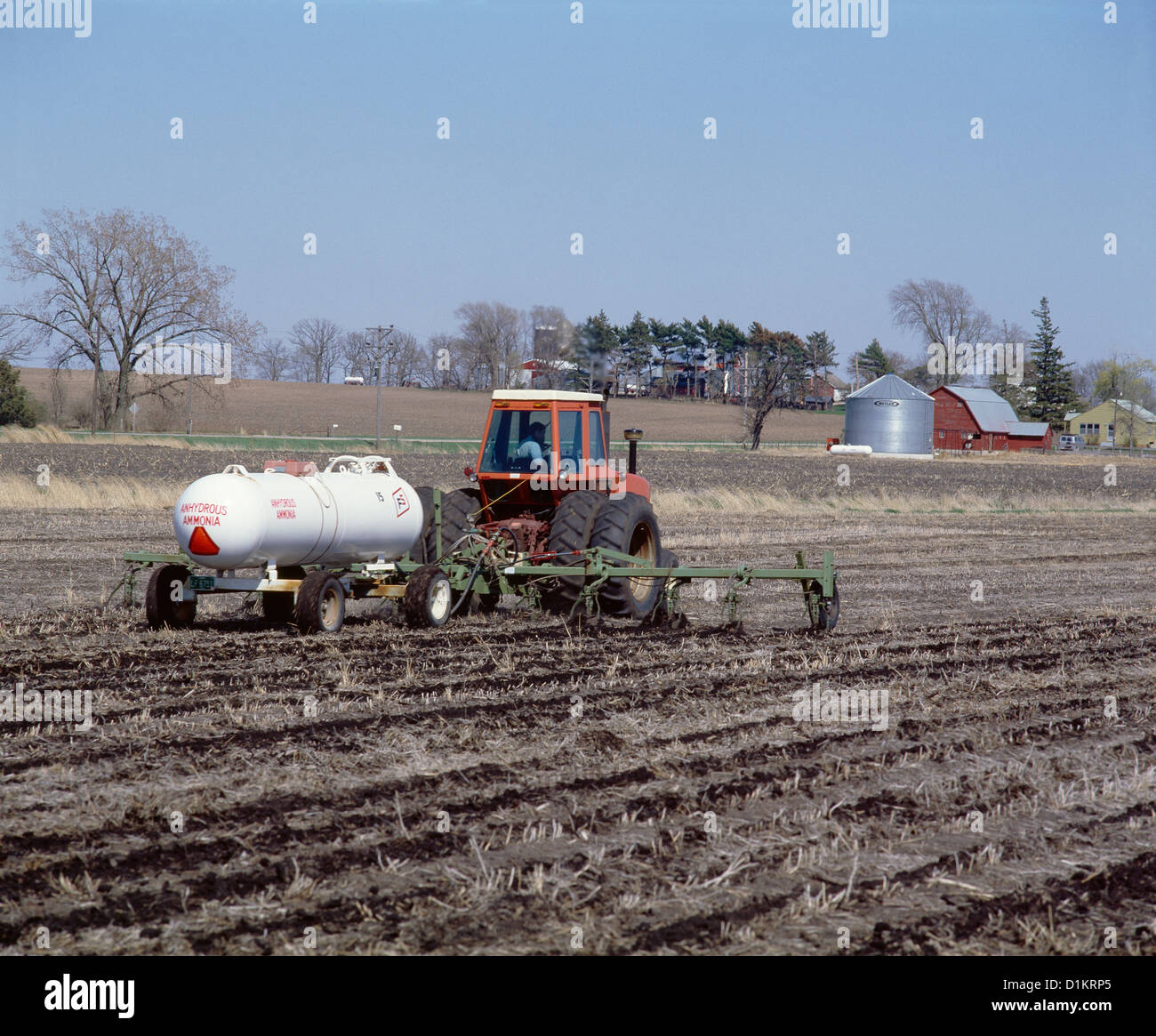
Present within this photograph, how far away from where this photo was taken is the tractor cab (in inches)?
476

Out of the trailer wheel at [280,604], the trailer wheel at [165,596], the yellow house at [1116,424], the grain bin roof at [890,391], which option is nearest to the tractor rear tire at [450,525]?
the trailer wheel at [280,604]

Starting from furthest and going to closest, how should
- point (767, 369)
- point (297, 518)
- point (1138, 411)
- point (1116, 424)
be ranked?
1. point (1138, 411)
2. point (1116, 424)
3. point (767, 369)
4. point (297, 518)

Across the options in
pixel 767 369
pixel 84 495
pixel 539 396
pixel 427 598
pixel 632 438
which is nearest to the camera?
pixel 427 598

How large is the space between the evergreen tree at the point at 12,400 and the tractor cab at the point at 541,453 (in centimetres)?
4873

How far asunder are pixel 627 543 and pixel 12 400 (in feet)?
166

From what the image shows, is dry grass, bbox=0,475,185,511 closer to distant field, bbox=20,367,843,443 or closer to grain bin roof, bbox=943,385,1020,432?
distant field, bbox=20,367,843,443

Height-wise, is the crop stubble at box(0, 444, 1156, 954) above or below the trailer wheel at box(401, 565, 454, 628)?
below

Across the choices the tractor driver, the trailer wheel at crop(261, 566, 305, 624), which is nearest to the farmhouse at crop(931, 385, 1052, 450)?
the tractor driver

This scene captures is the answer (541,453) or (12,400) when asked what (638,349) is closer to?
(12,400)

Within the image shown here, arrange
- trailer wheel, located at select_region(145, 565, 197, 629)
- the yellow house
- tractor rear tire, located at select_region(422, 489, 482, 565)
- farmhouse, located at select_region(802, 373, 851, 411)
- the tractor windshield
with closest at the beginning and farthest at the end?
trailer wheel, located at select_region(145, 565, 197, 629)
tractor rear tire, located at select_region(422, 489, 482, 565)
the tractor windshield
the yellow house
farmhouse, located at select_region(802, 373, 851, 411)

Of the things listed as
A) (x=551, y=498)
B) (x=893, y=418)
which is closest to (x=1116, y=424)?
(x=893, y=418)

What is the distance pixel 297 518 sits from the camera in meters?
10.4

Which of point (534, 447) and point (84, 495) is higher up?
point (534, 447)
